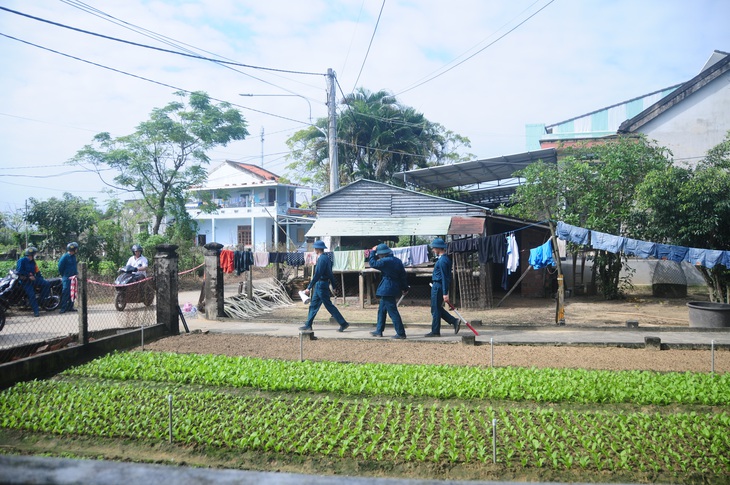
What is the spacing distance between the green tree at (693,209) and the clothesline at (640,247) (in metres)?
3.12

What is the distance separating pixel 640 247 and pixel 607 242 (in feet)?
2.78

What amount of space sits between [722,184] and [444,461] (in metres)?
15.4

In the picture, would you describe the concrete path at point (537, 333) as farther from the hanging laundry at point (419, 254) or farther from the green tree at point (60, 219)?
the green tree at point (60, 219)

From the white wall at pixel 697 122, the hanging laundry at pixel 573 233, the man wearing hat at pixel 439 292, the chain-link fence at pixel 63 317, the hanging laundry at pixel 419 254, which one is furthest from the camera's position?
the white wall at pixel 697 122

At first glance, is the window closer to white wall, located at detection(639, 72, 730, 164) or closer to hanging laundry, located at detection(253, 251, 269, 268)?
hanging laundry, located at detection(253, 251, 269, 268)

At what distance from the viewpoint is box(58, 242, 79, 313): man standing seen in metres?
13.9

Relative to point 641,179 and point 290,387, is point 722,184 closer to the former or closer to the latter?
point 641,179

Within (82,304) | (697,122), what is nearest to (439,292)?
(82,304)

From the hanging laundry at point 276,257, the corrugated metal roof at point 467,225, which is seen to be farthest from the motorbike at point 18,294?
the corrugated metal roof at point 467,225

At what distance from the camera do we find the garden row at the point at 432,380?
6387mm

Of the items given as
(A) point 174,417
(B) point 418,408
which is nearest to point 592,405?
(B) point 418,408

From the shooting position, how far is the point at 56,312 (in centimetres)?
1422

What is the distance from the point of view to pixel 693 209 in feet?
51.9

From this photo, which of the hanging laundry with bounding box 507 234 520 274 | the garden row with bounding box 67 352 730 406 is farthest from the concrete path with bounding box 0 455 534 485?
the hanging laundry with bounding box 507 234 520 274
